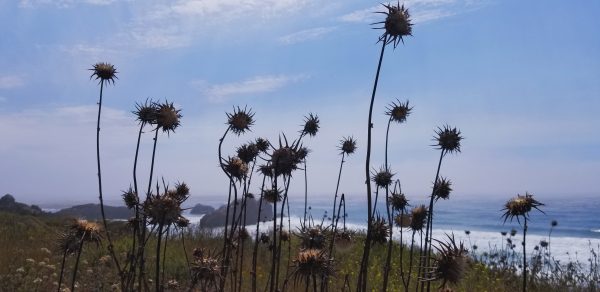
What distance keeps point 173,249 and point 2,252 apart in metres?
3.67

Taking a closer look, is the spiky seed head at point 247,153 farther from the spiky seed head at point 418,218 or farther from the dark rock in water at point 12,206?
the dark rock in water at point 12,206

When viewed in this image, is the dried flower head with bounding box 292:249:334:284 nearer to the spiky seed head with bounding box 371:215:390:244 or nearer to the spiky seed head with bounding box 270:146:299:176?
the spiky seed head with bounding box 270:146:299:176

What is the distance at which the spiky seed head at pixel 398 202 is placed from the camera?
14.9ft

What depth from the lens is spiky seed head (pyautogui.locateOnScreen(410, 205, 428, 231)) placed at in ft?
14.8

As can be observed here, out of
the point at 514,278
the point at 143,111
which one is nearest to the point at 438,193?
the point at 143,111

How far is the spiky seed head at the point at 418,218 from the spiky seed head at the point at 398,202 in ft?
0.36

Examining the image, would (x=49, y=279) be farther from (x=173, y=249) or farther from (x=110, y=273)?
(x=173, y=249)

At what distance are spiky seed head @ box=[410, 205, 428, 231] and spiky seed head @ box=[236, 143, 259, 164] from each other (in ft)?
4.87

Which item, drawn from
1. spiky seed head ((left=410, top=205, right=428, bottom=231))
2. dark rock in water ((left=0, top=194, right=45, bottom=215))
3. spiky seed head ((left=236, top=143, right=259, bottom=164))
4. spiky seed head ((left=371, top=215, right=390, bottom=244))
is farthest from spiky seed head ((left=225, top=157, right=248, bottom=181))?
dark rock in water ((left=0, top=194, right=45, bottom=215))

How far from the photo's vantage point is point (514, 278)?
11.8m

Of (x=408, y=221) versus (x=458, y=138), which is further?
(x=408, y=221)

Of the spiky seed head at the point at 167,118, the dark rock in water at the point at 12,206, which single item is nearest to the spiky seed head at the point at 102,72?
the spiky seed head at the point at 167,118

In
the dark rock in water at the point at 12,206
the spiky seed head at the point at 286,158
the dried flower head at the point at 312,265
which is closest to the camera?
the dried flower head at the point at 312,265

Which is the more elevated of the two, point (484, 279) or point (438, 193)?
point (438, 193)
